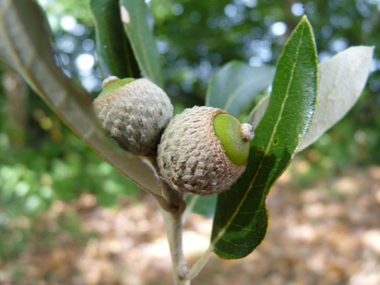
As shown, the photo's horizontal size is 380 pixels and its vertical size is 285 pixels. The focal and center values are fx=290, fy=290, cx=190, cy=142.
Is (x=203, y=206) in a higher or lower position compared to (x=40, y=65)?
lower

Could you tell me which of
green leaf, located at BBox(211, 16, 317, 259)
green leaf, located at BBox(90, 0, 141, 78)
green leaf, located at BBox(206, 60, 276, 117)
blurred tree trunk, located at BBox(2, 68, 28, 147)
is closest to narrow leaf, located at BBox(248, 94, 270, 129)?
green leaf, located at BBox(211, 16, 317, 259)

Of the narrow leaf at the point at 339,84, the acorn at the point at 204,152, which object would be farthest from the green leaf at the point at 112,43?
the narrow leaf at the point at 339,84

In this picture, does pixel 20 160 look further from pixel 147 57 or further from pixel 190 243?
pixel 147 57

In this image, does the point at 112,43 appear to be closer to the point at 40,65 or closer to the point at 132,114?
the point at 132,114

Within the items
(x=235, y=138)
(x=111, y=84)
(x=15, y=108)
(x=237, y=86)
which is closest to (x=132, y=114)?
(x=111, y=84)

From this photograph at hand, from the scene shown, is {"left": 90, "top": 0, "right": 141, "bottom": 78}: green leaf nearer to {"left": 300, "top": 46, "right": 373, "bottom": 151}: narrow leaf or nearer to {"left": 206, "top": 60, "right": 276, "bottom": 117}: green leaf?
{"left": 206, "top": 60, "right": 276, "bottom": 117}: green leaf

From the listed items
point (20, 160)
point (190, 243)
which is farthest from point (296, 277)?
point (20, 160)

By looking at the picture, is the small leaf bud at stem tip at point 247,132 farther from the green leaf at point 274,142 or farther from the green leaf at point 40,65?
the green leaf at point 40,65
